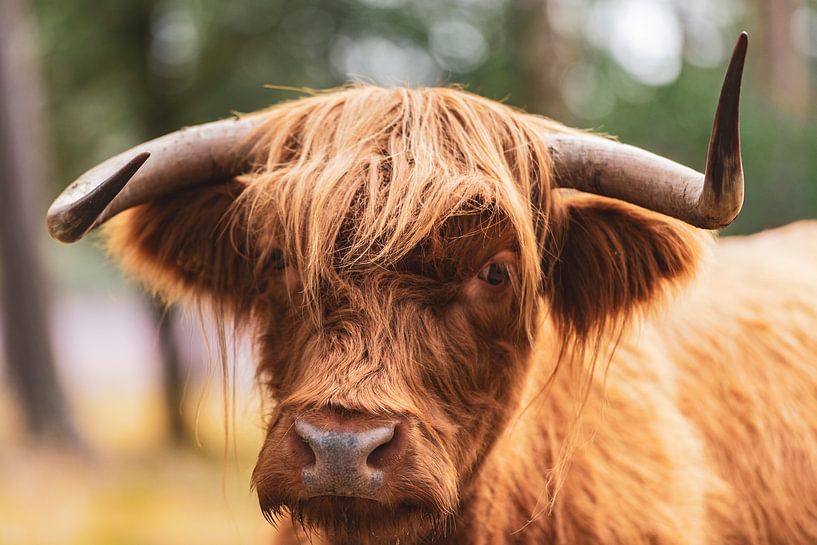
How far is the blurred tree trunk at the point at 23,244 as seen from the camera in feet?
29.3

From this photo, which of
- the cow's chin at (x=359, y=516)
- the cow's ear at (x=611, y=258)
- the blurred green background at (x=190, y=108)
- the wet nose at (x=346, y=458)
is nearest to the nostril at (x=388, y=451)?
the wet nose at (x=346, y=458)

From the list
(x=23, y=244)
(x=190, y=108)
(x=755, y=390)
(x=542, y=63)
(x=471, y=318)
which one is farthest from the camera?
(x=190, y=108)

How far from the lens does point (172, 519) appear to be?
291 inches

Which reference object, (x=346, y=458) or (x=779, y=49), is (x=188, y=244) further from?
(x=779, y=49)

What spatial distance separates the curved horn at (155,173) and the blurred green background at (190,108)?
4.29 metres

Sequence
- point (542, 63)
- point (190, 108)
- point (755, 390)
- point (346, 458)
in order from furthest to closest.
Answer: point (190, 108) < point (542, 63) < point (755, 390) < point (346, 458)

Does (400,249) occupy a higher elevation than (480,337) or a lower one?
higher

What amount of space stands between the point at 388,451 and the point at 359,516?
206mm

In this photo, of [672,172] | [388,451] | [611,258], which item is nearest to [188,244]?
[388,451]

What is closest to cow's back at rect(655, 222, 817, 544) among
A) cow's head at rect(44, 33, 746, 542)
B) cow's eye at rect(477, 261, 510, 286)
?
cow's head at rect(44, 33, 746, 542)

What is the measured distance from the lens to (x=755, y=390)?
11.1 feet

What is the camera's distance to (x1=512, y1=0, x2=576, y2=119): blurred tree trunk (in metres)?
8.05

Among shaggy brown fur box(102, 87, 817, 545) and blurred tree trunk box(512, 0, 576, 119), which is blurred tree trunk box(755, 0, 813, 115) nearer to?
blurred tree trunk box(512, 0, 576, 119)

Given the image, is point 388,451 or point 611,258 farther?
point 611,258
